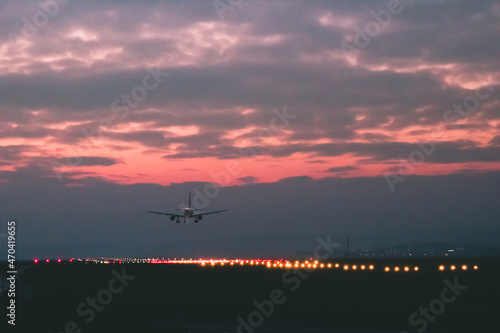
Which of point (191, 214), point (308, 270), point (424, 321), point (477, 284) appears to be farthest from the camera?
point (191, 214)

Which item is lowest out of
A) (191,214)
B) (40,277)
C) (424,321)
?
(424,321)

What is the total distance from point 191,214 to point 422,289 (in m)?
88.8

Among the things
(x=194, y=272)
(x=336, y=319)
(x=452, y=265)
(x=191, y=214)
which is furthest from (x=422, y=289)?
(x=191, y=214)

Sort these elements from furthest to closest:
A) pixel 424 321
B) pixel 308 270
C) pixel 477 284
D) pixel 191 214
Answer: pixel 191 214 → pixel 308 270 → pixel 477 284 → pixel 424 321

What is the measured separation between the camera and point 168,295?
106 meters

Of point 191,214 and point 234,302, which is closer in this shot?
point 234,302

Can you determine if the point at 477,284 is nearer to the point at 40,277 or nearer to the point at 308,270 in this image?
the point at 308,270

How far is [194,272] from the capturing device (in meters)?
106

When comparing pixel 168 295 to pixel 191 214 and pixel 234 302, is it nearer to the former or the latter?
pixel 234 302

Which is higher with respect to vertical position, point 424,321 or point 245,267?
point 245,267

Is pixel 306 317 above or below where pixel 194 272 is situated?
below

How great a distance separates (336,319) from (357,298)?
39.5 ft

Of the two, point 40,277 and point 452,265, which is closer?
point 452,265

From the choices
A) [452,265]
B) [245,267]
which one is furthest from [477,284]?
[245,267]
